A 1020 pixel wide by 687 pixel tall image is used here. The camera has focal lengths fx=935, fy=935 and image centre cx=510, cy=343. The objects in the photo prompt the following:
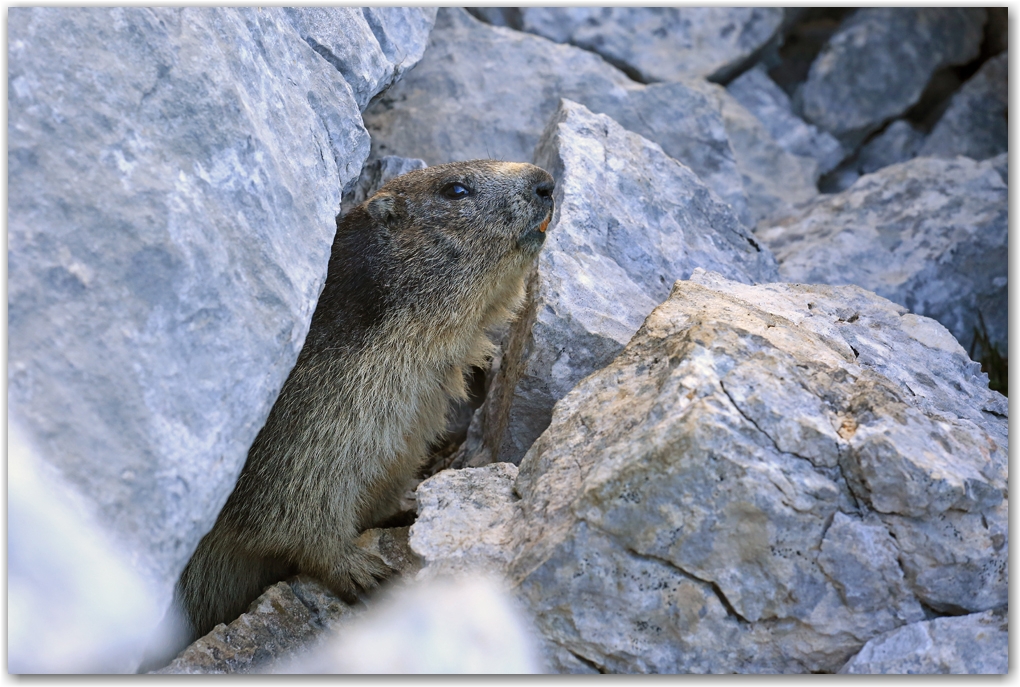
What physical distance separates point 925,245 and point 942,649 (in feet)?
11.6

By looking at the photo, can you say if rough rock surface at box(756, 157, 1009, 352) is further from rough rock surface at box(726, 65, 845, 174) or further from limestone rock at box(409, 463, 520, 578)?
limestone rock at box(409, 463, 520, 578)

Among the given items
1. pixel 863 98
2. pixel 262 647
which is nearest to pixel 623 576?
pixel 262 647

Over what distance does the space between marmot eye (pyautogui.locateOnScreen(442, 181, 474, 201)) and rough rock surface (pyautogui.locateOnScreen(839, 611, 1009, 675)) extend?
2.41 meters

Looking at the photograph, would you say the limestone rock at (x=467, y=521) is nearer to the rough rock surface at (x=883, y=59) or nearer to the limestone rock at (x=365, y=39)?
the limestone rock at (x=365, y=39)

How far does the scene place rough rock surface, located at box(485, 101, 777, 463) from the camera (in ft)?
12.6

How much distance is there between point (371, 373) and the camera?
3.70 meters

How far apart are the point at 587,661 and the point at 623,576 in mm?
270

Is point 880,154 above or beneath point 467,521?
above

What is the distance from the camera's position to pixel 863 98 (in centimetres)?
715

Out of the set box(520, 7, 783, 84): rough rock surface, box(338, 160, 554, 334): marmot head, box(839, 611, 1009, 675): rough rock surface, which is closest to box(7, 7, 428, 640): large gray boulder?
box(338, 160, 554, 334): marmot head

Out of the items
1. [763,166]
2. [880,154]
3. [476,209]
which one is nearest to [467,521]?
[476,209]

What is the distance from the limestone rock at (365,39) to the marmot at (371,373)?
1.62ft

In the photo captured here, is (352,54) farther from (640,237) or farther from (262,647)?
(262,647)

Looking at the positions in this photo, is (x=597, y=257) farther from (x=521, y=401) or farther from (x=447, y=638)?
(x=447, y=638)
